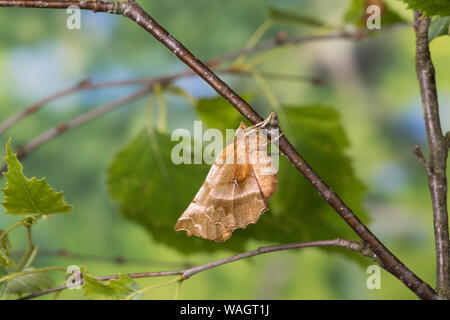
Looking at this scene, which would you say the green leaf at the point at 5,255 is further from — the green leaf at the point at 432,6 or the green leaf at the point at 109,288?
the green leaf at the point at 432,6

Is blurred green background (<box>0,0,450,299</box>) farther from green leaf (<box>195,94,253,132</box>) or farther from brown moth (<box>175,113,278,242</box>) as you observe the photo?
brown moth (<box>175,113,278,242</box>)

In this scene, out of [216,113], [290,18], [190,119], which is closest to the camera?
[216,113]

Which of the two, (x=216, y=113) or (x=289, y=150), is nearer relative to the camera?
(x=289, y=150)

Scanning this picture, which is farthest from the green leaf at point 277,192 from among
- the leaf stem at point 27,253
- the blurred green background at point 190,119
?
the blurred green background at point 190,119

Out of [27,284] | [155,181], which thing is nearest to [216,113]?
[155,181]

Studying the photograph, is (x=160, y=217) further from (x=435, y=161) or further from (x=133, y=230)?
(x=133, y=230)

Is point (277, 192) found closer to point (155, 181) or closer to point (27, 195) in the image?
point (155, 181)
